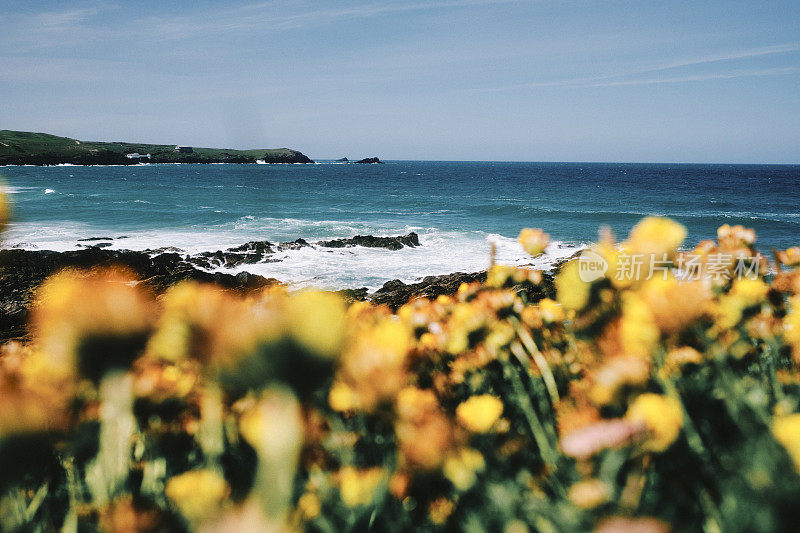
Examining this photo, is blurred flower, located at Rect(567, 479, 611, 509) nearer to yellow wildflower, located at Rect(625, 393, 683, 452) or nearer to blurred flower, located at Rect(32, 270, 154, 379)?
yellow wildflower, located at Rect(625, 393, 683, 452)

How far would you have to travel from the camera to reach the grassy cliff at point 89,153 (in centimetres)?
9062

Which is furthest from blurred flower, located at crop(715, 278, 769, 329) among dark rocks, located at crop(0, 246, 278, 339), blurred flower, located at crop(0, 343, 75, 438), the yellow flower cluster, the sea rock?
dark rocks, located at crop(0, 246, 278, 339)

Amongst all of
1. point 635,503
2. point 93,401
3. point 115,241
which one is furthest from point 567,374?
point 115,241

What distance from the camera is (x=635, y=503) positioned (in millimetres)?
591

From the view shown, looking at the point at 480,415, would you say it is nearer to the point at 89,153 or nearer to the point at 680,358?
the point at 680,358

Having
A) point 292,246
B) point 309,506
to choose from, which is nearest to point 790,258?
point 309,506

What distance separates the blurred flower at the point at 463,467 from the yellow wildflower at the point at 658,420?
228 millimetres

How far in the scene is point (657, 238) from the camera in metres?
0.96

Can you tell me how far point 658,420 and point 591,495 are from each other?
16 centimetres

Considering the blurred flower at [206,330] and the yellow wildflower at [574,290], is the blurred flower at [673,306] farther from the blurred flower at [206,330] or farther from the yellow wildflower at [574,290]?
the blurred flower at [206,330]

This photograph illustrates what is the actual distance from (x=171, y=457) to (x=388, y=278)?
1244 centimetres

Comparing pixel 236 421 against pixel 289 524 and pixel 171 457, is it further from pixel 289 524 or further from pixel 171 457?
pixel 289 524

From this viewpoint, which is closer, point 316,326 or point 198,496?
point 198,496

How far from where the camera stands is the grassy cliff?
90.6m
